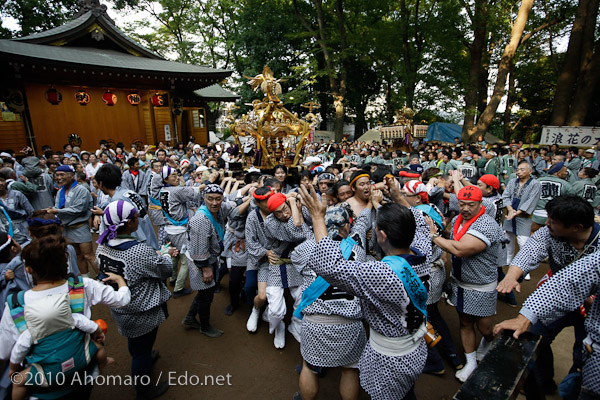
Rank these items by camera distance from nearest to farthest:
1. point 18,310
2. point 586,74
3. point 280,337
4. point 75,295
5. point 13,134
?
point 18,310, point 75,295, point 280,337, point 13,134, point 586,74

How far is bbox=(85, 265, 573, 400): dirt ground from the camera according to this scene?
307 centimetres

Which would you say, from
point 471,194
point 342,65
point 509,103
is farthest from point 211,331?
point 509,103

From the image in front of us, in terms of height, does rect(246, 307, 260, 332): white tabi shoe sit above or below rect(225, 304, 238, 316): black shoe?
above

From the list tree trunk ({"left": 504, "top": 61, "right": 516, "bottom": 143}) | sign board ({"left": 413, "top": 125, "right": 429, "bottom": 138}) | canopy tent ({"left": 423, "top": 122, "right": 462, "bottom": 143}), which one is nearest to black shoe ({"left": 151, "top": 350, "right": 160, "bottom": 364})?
sign board ({"left": 413, "top": 125, "right": 429, "bottom": 138})

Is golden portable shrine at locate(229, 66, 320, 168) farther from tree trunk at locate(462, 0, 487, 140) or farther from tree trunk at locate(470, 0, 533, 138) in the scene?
tree trunk at locate(462, 0, 487, 140)

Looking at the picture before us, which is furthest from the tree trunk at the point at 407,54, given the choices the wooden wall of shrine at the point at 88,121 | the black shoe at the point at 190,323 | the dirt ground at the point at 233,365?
the black shoe at the point at 190,323

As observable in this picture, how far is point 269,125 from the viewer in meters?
8.12

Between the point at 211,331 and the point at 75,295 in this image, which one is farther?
the point at 211,331

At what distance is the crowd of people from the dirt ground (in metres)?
0.14

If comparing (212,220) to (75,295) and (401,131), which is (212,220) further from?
(401,131)

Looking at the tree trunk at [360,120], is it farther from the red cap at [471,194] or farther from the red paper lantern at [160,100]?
the red cap at [471,194]

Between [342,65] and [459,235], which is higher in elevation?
[342,65]

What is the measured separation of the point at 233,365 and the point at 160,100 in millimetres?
15142

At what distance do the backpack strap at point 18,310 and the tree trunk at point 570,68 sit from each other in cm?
2282
